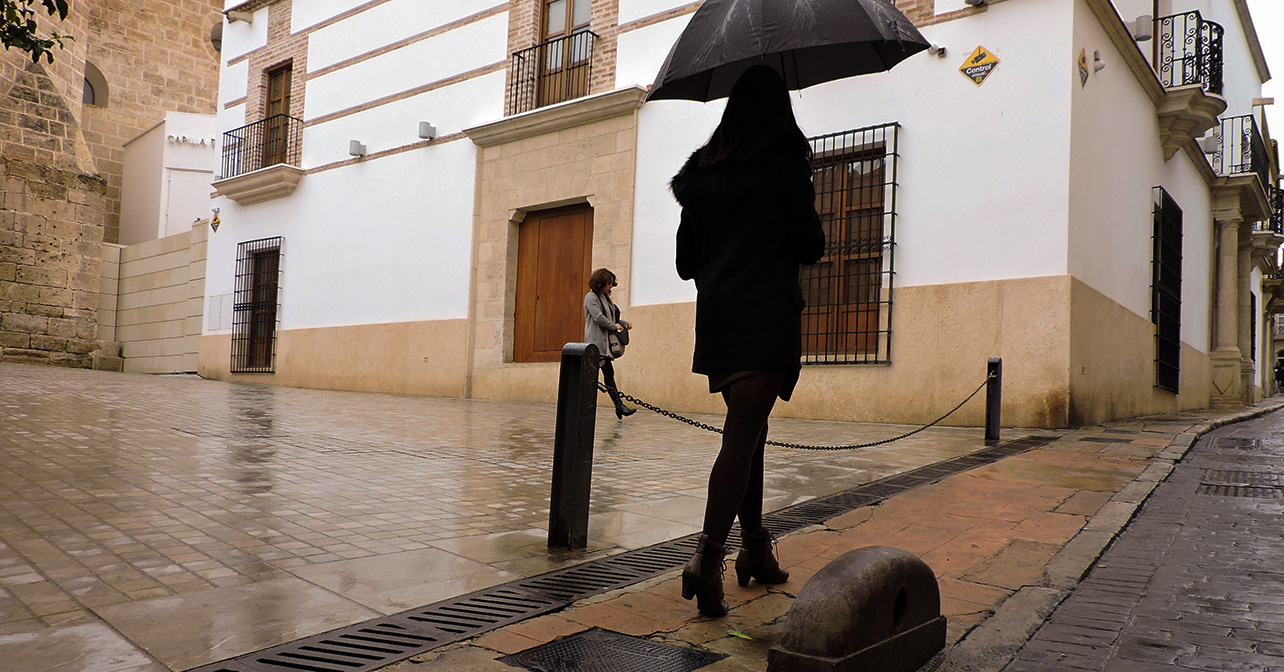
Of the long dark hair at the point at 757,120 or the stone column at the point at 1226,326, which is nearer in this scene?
the long dark hair at the point at 757,120

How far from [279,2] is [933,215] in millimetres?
13372

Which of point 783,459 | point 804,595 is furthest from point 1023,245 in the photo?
point 804,595

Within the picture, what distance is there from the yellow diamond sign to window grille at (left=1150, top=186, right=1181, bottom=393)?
15.1 feet

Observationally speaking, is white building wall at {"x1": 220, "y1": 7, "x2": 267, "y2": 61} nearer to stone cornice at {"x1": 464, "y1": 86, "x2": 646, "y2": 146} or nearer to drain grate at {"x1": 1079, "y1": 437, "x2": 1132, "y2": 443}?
stone cornice at {"x1": 464, "y1": 86, "x2": 646, "y2": 146}

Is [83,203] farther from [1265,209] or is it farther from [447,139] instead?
[1265,209]

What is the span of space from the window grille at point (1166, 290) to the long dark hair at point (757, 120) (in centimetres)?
1111

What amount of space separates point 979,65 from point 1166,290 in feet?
18.5

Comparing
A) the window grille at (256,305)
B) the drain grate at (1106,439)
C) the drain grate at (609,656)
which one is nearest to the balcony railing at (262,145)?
the window grille at (256,305)

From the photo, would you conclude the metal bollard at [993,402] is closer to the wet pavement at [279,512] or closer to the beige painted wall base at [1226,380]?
the wet pavement at [279,512]

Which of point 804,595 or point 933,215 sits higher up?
point 933,215

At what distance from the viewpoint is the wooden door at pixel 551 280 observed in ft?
40.7

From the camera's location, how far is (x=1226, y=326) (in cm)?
1609

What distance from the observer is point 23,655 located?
2.17 meters

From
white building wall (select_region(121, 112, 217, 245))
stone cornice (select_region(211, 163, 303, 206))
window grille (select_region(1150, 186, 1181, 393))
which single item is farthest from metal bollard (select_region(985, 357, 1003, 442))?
white building wall (select_region(121, 112, 217, 245))
